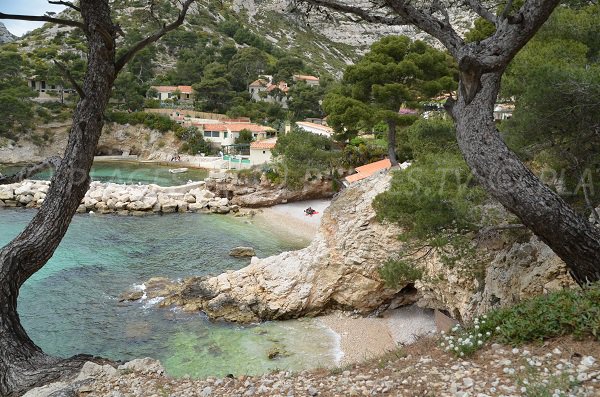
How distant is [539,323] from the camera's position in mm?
4125

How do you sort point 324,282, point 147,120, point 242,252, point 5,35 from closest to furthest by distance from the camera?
point 324,282 → point 242,252 → point 147,120 → point 5,35

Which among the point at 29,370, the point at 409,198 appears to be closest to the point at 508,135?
the point at 409,198

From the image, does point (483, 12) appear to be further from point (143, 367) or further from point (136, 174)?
point (136, 174)

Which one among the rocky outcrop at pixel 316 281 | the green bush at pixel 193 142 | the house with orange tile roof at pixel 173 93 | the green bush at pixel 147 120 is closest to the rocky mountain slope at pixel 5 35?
the house with orange tile roof at pixel 173 93

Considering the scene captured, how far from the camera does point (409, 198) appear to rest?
314 inches

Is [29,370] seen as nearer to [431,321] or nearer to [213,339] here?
[213,339]

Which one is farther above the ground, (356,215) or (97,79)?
(97,79)

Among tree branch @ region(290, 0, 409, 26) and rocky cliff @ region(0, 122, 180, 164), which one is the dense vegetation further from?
rocky cliff @ region(0, 122, 180, 164)

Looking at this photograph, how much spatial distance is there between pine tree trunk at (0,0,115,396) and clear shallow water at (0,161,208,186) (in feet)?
103

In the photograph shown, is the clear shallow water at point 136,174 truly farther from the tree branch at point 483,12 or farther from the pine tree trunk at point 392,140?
the tree branch at point 483,12

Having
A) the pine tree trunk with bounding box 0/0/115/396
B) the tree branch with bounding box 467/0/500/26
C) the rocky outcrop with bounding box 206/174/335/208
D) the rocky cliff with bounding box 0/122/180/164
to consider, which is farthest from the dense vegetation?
the rocky cliff with bounding box 0/122/180/164

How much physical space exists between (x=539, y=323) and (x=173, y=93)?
59164 mm

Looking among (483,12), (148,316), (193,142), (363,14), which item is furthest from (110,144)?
(483,12)

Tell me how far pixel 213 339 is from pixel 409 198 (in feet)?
23.1
